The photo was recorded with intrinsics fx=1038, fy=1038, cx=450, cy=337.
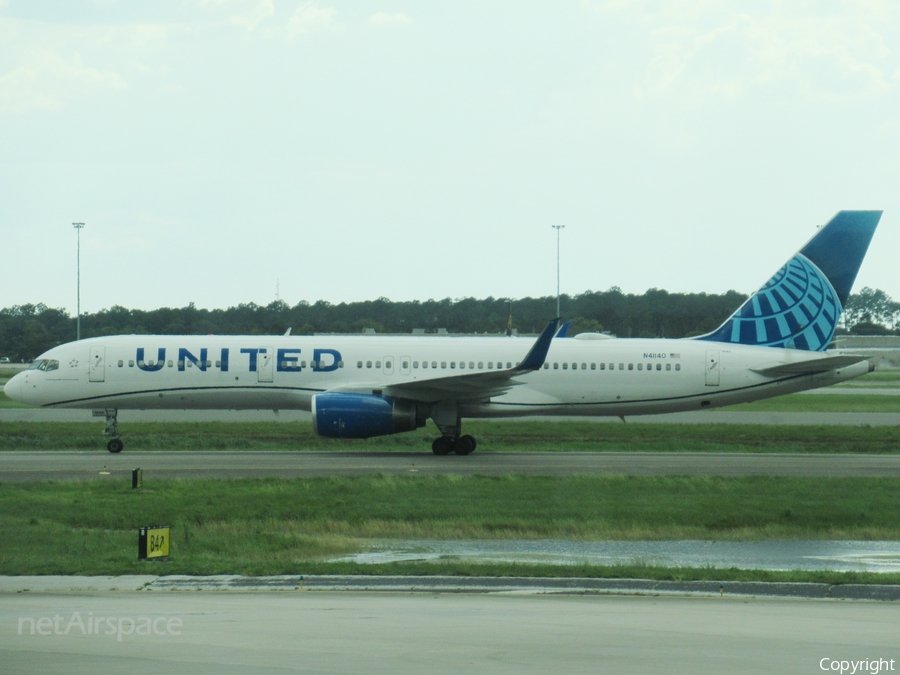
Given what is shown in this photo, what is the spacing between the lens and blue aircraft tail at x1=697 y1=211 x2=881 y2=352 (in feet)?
103

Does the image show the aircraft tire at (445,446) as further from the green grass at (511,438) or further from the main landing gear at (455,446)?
the green grass at (511,438)

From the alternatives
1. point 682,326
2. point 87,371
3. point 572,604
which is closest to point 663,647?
point 572,604

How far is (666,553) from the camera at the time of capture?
14.2m

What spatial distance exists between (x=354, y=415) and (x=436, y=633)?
18777 mm

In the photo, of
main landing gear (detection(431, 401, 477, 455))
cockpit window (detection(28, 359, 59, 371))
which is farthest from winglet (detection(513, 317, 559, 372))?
cockpit window (detection(28, 359, 59, 371))

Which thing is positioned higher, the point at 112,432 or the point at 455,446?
the point at 112,432

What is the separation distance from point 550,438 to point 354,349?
795cm

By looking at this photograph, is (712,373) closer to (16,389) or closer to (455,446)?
(455,446)

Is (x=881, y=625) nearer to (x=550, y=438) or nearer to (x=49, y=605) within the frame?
(x=49, y=605)

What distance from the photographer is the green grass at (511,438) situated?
102 feet

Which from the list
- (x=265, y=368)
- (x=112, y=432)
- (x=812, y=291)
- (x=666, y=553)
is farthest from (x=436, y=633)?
(x=812, y=291)

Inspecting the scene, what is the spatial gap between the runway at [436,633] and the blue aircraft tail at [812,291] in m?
21.8

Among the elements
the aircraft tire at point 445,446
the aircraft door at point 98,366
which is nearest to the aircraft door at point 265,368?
the aircraft door at point 98,366

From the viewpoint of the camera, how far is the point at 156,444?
30875mm
